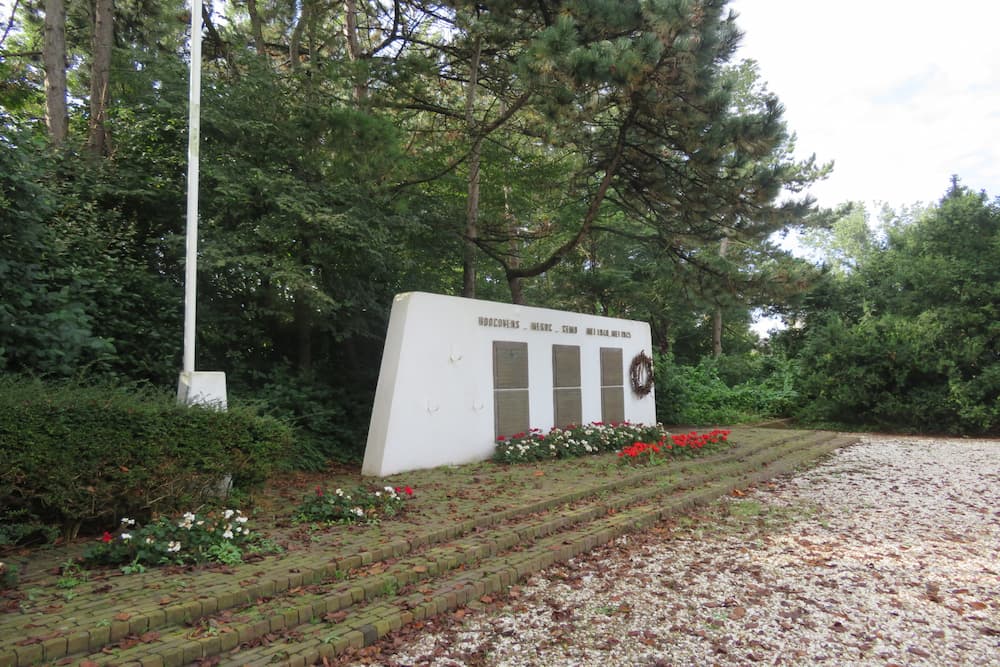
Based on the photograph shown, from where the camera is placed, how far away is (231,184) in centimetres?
761

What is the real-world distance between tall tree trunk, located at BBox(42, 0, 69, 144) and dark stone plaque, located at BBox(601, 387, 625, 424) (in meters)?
9.55

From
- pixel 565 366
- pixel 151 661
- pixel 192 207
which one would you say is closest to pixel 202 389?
pixel 192 207

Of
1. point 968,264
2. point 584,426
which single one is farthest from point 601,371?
point 968,264

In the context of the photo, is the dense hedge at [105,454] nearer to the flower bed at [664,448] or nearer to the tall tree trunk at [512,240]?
the flower bed at [664,448]

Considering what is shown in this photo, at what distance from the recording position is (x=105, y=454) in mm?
4332

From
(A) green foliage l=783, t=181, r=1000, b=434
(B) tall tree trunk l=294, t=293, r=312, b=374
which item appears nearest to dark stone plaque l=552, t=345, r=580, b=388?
(B) tall tree trunk l=294, t=293, r=312, b=374

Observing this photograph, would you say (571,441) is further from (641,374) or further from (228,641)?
(228,641)

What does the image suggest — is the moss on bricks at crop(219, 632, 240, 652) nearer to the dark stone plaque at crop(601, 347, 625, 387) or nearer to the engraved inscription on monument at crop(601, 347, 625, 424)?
the engraved inscription on monument at crop(601, 347, 625, 424)

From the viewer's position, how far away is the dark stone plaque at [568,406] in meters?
10.2

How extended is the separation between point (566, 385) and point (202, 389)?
6.17 metres

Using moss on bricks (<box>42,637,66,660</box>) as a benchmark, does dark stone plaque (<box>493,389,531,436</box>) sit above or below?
above

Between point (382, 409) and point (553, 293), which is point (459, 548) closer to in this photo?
point (382, 409)

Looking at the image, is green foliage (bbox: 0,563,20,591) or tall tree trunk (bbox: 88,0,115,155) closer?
green foliage (bbox: 0,563,20,591)

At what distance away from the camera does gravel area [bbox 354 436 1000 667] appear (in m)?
3.24
